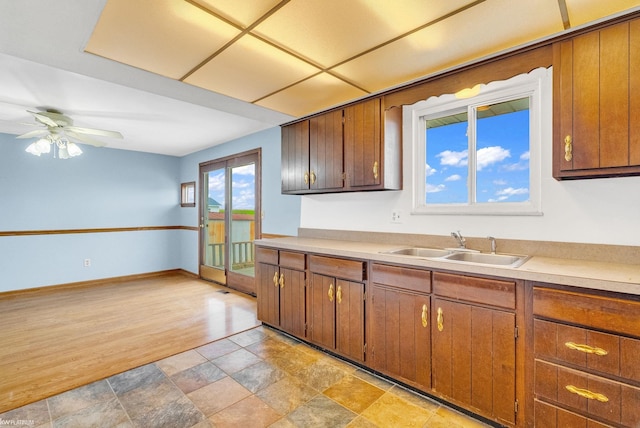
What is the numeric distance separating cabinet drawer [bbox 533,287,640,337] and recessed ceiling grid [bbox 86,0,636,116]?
1.49 m

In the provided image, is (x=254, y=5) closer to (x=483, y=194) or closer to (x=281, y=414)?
(x=483, y=194)

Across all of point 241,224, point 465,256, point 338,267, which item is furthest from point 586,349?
point 241,224

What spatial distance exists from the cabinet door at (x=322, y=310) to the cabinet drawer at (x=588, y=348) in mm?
1432

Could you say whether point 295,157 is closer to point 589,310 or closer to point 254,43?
point 254,43

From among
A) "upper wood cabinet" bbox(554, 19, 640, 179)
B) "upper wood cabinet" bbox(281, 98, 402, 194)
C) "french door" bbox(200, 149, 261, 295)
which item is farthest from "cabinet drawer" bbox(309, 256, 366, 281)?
"french door" bbox(200, 149, 261, 295)

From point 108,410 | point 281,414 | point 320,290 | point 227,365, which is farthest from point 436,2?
point 108,410

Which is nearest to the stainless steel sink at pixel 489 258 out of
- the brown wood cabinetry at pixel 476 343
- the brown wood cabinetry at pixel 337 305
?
the brown wood cabinetry at pixel 476 343

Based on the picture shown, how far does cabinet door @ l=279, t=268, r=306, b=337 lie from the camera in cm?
286

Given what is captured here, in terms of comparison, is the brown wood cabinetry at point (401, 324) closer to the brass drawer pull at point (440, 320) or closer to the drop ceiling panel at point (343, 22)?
the brass drawer pull at point (440, 320)

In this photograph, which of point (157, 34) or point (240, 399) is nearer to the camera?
point (157, 34)

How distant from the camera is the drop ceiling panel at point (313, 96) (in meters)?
2.58

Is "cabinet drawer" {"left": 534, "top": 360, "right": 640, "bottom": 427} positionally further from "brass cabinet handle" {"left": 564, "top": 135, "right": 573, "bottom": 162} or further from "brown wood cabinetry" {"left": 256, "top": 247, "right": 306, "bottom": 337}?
"brown wood cabinetry" {"left": 256, "top": 247, "right": 306, "bottom": 337}

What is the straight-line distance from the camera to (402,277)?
7.02 ft

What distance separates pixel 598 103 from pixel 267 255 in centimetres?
278
